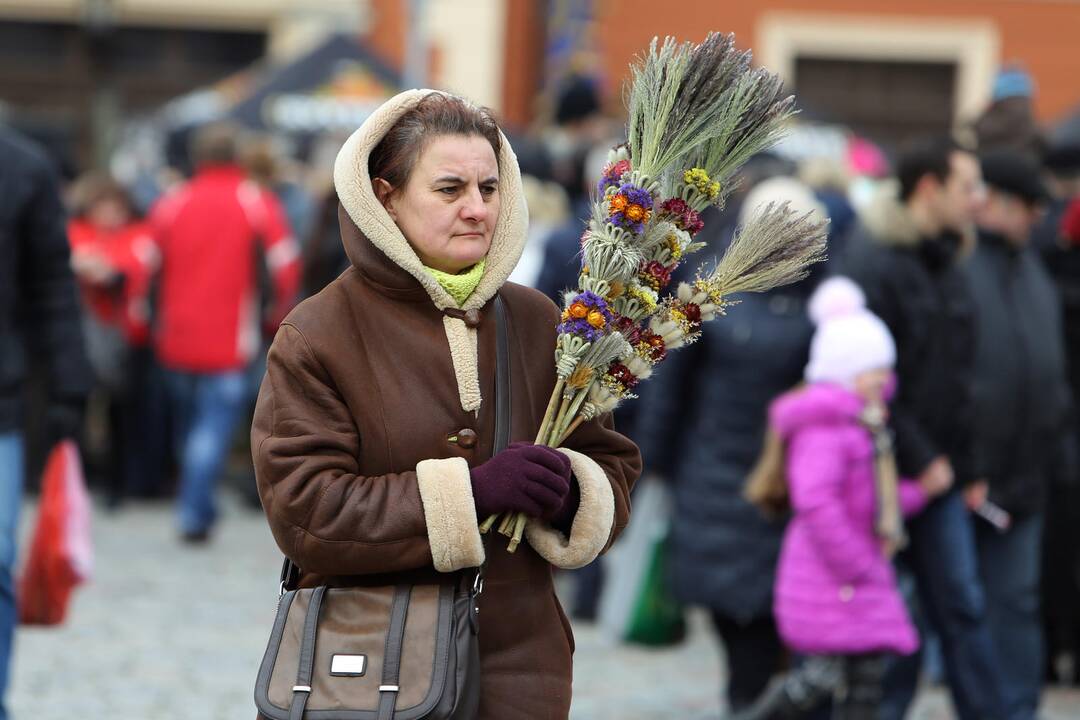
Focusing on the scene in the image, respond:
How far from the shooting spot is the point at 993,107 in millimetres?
8625

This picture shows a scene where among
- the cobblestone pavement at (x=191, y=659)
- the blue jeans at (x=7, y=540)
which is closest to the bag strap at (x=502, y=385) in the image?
the blue jeans at (x=7, y=540)

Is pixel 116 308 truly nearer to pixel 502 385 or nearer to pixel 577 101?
pixel 577 101

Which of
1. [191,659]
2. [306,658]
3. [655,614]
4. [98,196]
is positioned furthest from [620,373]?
[98,196]

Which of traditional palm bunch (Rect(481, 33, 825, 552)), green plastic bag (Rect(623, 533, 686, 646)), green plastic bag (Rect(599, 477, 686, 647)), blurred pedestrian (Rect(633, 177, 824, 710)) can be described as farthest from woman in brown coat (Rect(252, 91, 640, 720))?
green plastic bag (Rect(623, 533, 686, 646))

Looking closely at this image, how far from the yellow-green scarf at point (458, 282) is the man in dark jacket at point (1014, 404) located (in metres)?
3.33

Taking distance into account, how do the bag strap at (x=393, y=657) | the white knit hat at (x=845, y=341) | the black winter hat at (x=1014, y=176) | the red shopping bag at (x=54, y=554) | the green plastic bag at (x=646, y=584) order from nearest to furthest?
1. the bag strap at (x=393, y=657)
2. the white knit hat at (x=845, y=341)
3. the red shopping bag at (x=54, y=554)
4. the black winter hat at (x=1014, y=176)
5. the green plastic bag at (x=646, y=584)

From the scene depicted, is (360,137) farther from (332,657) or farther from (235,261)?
(235,261)

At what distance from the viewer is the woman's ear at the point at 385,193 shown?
142 inches

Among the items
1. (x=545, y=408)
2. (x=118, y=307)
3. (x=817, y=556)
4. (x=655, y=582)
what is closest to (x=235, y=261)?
(x=118, y=307)

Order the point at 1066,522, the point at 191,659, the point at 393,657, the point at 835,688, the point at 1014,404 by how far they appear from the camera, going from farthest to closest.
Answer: the point at 1066,522 < the point at 191,659 < the point at 1014,404 < the point at 835,688 < the point at 393,657

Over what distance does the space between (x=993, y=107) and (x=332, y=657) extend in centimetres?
595

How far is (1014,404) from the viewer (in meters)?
6.76

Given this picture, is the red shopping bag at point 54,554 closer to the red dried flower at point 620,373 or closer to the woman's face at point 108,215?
the red dried flower at point 620,373

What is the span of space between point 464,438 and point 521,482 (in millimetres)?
181
